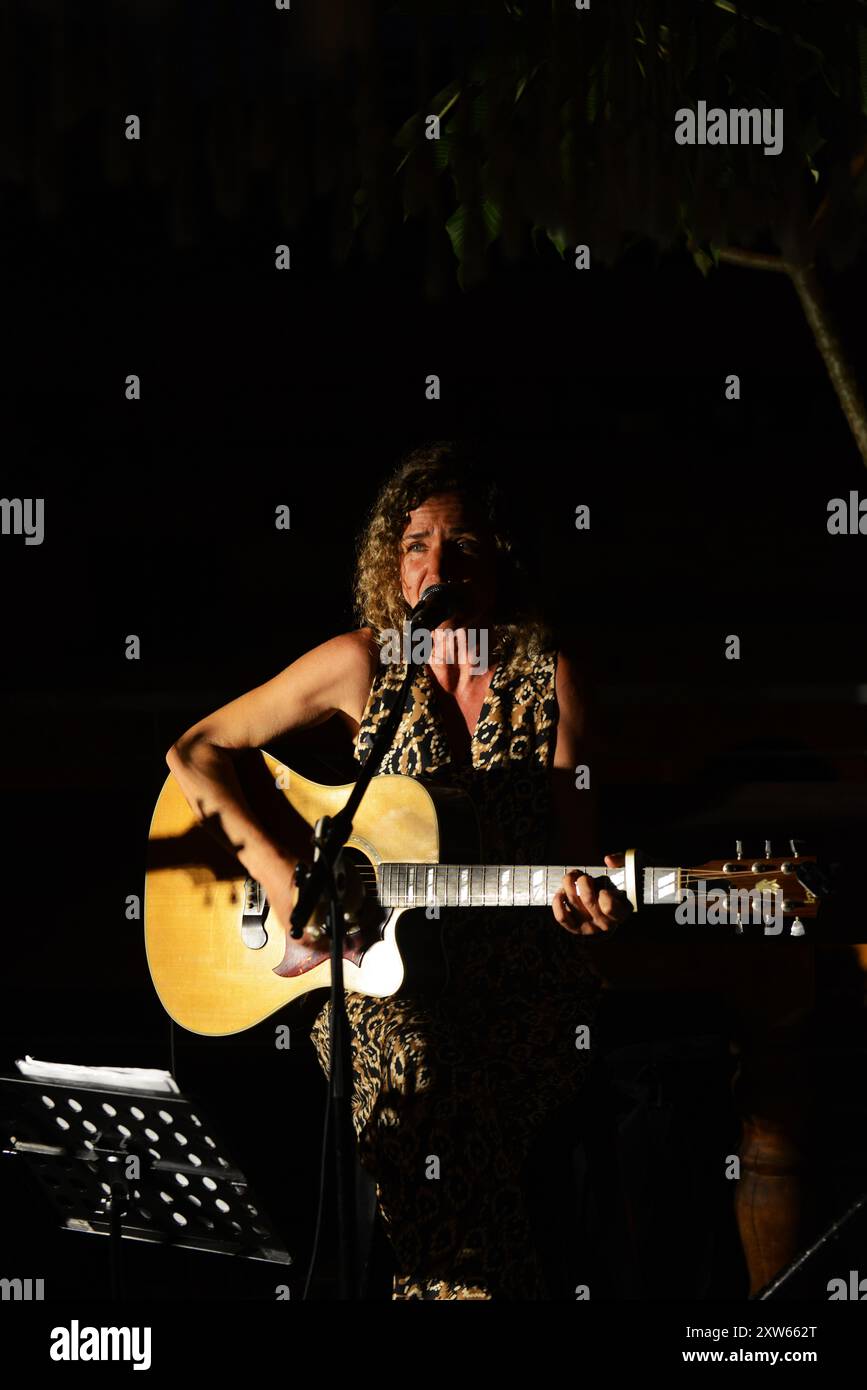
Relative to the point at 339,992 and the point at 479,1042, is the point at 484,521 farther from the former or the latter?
the point at 339,992

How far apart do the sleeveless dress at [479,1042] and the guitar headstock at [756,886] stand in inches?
14.5

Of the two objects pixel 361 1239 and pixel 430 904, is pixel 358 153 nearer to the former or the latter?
pixel 430 904

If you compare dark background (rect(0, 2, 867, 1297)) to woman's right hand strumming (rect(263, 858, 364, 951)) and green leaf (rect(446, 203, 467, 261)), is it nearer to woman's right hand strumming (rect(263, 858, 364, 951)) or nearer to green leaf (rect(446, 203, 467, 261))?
green leaf (rect(446, 203, 467, 261))

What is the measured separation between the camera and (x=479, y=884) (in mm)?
2451

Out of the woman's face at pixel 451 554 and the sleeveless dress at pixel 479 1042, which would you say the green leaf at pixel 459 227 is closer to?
the woman's face at pixel 451 554

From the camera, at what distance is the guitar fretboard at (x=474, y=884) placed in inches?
94.1

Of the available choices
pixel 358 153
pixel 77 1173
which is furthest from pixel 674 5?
pixel 77 1173

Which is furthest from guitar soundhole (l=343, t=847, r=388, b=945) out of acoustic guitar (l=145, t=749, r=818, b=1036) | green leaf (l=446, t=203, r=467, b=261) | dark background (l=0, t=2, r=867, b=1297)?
dark background (l=0, t=2, r=867, b=1297)

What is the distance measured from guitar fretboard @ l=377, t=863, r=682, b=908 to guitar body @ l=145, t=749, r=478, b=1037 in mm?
25

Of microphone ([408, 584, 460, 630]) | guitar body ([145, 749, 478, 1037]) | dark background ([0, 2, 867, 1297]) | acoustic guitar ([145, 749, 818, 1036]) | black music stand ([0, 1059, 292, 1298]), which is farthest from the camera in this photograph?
dark background ([0, 2, 867, 1297])

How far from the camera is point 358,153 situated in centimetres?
329

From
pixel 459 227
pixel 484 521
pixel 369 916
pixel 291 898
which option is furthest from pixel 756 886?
pixel 459 227

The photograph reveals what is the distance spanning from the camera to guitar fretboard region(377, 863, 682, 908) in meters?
2.39

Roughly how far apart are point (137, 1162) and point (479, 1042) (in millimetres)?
Answer: 606
